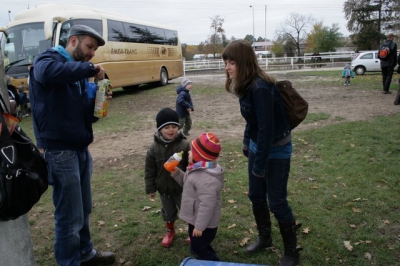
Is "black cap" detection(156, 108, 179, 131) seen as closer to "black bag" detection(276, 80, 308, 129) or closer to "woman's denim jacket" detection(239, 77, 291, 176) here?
"woman's denim jacket" detection(239, 77, 291, 176)

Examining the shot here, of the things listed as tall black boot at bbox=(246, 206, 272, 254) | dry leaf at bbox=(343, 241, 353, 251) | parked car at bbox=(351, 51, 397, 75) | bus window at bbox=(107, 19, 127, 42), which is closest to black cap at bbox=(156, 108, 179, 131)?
tall black boot at bbox=(246, 206, 272, 254)

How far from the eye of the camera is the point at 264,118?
2.57 meters

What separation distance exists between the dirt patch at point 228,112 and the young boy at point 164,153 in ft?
11.0

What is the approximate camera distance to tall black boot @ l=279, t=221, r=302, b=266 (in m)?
2.99

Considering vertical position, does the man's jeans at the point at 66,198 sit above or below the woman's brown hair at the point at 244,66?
below

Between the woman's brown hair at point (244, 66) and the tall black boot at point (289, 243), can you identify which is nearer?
the woman's brown hair at point (244, 66)

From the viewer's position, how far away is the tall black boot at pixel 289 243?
9.82 feet

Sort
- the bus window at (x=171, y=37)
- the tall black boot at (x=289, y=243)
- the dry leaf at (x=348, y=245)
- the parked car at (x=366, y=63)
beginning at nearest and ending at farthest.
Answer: the tall black boot at (x=289, y=243)
the dry leaf at (x=348, y=245)
the bus window at (x=171, y=37)
the parked car at (x=366, y=63)

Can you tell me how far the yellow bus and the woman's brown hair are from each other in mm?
7831

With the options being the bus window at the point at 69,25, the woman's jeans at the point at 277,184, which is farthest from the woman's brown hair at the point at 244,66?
the bus window at the point at 69,25

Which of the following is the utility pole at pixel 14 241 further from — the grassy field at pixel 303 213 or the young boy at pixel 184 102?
the young boy at pixel 184 102

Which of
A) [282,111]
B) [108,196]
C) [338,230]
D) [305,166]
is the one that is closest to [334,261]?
[338,230]

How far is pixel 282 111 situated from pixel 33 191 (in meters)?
1.84

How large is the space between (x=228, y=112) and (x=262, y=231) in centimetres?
745
